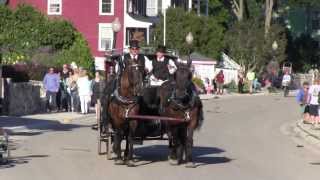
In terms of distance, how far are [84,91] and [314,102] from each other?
9.28m

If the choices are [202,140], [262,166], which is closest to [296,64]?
[202,140]

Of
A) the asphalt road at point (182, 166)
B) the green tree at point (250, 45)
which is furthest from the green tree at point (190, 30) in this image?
the asphalt road at point (182, 166)

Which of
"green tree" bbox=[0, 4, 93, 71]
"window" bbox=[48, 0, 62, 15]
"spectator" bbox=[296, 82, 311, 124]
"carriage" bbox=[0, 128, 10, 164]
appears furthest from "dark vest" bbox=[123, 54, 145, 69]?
"window" bbox=[48, 0, 62, 15]

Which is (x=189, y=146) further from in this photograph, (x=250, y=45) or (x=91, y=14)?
(x=250, y=45)

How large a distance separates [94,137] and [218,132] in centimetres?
521

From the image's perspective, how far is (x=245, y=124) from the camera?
33688 mm

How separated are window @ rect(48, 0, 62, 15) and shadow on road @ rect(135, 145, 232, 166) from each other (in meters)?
45.6

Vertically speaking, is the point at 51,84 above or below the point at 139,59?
below

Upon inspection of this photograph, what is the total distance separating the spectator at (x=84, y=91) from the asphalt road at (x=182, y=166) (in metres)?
3.56

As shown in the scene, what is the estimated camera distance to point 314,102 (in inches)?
1244

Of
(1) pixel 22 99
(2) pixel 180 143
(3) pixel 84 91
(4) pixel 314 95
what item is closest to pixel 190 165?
(2) pixel 180 143

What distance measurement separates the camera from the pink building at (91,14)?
66.2 meters

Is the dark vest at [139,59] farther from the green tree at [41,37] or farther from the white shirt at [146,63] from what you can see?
the green tree at [41,37]

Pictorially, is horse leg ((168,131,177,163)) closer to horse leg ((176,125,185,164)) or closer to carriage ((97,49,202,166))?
carriage ((97,49,202,166))
